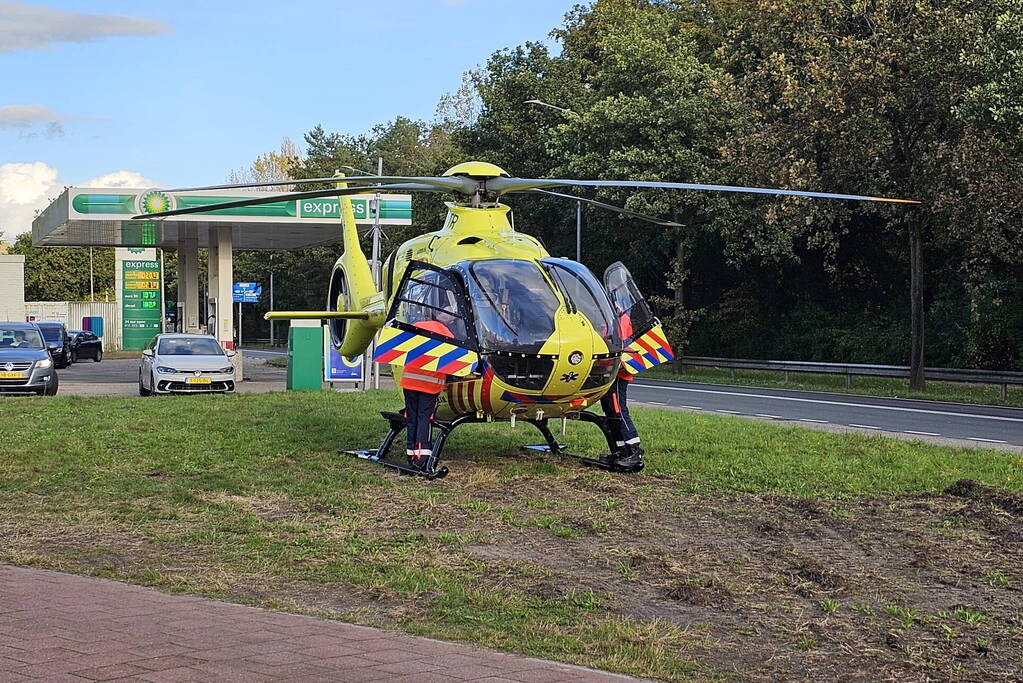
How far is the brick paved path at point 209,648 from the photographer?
5.80 metres

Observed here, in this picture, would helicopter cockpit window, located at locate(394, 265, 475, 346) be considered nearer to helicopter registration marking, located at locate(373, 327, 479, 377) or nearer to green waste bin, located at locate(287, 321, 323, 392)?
helicopter registration marking, located at locate(373, 327, 479, 377)

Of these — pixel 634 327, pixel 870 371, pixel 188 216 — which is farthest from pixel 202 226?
pixel 634 327

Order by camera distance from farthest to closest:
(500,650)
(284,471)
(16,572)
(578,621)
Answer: (284,471), (16,572), (578,621), (500,650)

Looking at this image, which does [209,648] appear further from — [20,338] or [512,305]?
[20,338]

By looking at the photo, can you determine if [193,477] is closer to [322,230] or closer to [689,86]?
[322,230]

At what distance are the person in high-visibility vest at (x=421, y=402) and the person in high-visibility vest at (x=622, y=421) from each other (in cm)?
193

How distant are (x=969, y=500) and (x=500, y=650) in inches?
258

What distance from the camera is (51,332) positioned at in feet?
149

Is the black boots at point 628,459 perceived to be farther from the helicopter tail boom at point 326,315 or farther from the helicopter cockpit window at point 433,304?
the helicopter tail boom at point 326,315

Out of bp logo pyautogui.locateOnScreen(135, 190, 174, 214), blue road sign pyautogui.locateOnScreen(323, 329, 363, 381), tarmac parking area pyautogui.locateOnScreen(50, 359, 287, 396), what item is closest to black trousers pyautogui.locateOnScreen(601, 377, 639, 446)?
tarmac parking area pyautogui.locateOnScreen(50, 359, 287, 396)

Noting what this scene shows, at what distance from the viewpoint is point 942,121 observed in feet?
91.2

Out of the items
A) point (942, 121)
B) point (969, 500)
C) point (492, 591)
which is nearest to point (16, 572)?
point (492, 591)

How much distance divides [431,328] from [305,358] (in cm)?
1557

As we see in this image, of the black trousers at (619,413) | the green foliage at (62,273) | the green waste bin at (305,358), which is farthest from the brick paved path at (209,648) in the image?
the green foliage at (62,273)
